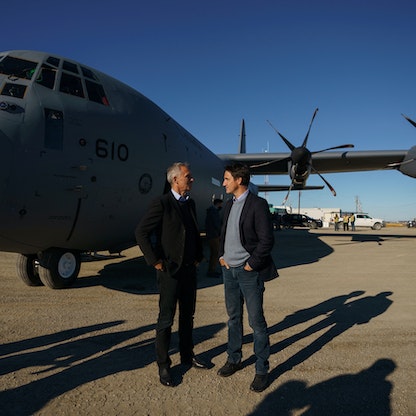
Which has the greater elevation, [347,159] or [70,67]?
[347,159]

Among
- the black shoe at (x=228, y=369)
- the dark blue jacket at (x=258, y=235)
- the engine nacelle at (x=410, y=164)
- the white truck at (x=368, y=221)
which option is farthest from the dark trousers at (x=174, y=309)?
the white truck at (x=368, y=221)

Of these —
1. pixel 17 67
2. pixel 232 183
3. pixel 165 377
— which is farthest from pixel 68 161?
pixel 165 377

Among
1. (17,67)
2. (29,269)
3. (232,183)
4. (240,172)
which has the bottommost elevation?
(29,269)

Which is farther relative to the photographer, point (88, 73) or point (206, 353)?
point (88, 73)

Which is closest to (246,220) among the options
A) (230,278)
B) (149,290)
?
(230,278)

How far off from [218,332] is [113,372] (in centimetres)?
169

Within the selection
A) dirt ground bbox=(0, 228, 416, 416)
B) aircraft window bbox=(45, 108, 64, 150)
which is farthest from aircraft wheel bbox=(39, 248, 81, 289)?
aircraft window bbox=(45, 108, 64, 150)

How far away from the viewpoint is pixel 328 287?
7676 millimetres

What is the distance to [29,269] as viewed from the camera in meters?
7.21

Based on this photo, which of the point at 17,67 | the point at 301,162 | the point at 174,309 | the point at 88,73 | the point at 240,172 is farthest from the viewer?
the point at 301,162

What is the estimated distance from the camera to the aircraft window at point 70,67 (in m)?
6.49

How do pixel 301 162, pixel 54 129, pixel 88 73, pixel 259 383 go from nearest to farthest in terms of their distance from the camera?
pixel 259 383
pixel 54 129
pixel 88 73
pixel 301 162

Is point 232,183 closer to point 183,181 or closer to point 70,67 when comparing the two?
point 183,181

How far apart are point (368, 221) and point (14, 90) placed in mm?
49858
